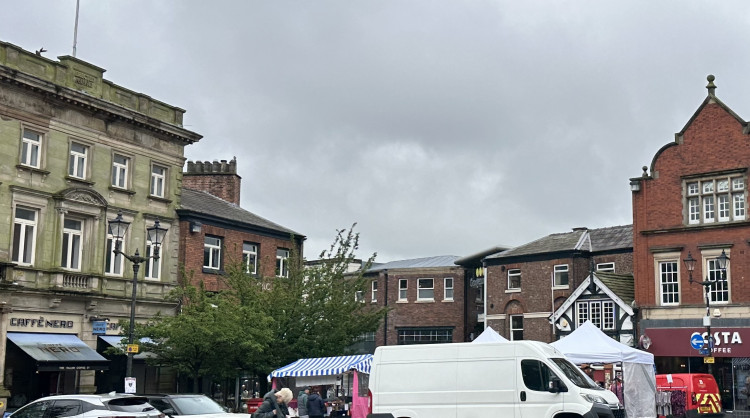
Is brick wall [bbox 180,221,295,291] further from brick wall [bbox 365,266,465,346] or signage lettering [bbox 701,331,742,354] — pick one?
signage lettering [bbox 701,331,742,354]

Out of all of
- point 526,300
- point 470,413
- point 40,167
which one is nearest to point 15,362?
point 40,167

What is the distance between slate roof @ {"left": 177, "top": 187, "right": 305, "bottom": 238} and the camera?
39.4 metres

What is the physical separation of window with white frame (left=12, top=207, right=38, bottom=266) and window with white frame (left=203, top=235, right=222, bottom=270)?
857cm

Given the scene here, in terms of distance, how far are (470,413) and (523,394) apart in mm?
1261

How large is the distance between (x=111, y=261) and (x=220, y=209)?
7.35 meters

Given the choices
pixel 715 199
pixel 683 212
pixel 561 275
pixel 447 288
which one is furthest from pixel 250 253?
pixel 715 199

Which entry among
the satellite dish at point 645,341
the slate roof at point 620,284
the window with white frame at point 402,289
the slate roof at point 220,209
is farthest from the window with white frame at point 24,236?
the window with white frame at point 402,289

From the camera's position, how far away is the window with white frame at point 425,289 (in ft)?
184

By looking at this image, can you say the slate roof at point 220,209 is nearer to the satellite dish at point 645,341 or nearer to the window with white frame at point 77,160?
the window with white frame at point 77,160

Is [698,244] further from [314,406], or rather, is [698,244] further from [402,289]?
[402,289]

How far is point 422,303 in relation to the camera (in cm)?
5609

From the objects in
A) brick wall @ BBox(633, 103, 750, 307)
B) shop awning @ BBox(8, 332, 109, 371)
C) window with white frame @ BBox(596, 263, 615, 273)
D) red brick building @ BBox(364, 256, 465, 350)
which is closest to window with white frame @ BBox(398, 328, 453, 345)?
red brick building @ BBox(364, 256, 465, 350)

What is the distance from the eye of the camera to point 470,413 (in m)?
20.0

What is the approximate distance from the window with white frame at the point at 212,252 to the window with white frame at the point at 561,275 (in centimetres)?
1778
